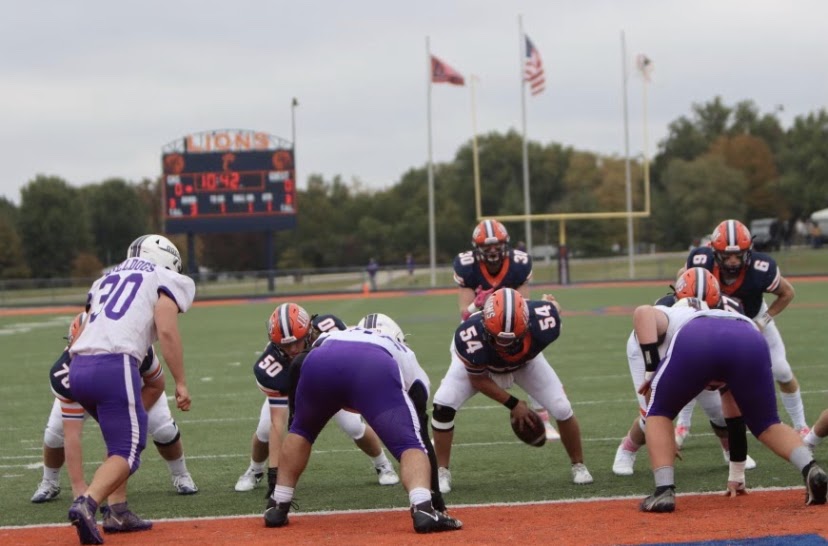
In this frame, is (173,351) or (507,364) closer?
(173,351)

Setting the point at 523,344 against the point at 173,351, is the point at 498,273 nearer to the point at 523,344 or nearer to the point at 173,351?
the point at 523,344

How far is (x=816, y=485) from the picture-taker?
5902mm

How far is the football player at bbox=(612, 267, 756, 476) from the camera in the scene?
21.1 ft

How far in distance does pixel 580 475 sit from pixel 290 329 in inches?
82.2

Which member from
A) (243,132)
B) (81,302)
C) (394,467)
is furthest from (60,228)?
(394,467)

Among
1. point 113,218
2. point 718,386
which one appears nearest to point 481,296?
point 718,386

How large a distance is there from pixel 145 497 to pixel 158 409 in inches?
23.5

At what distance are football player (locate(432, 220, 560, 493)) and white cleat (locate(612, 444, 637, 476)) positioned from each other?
3.16 feet

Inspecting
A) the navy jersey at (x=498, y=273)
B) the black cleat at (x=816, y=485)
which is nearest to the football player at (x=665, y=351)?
the black cleat at (x=816, y=485)

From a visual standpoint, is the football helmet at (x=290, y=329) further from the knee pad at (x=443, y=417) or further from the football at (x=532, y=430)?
the football at (x=532, y=430)

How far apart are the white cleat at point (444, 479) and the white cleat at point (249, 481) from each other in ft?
4.08

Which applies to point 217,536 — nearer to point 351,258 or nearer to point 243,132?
point 243,132

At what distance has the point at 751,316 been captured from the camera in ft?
27.5

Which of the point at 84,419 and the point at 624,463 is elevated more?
the point at 84,419
